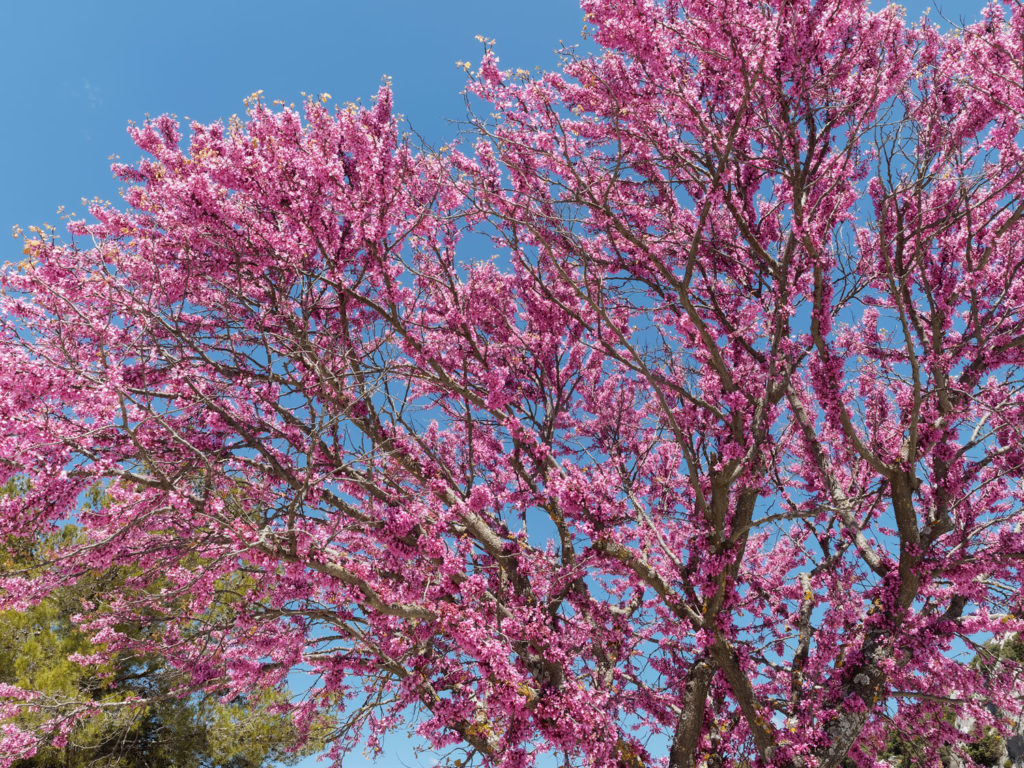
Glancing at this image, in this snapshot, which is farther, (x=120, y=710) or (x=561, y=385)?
(x=120, y=710)

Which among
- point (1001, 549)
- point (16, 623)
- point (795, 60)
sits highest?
point (795, 60)

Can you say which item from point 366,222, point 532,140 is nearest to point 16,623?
point 366,222

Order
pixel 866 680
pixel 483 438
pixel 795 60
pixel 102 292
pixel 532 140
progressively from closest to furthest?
pixel 795 60, pixel 866 680, pixel 102 292, pixel 532 140, pixel 483 438

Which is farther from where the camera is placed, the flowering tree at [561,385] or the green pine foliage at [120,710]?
the green pine foliage at [120,710]

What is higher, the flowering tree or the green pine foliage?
the flowering tree

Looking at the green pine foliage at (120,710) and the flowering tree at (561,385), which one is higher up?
the flowering tree at (561,385)

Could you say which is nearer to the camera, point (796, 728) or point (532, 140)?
point (796, 728)

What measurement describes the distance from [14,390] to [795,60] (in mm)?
7604

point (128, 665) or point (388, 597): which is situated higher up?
point (388, 597)

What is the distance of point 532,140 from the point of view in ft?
25.1

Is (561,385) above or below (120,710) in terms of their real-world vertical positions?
above

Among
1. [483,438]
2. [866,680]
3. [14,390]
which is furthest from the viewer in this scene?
[483,438]

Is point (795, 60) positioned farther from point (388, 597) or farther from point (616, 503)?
point (388, 597)

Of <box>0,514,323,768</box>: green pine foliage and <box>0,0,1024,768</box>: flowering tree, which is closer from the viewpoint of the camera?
<box>0,0,1024,768</box>: flowering tree
